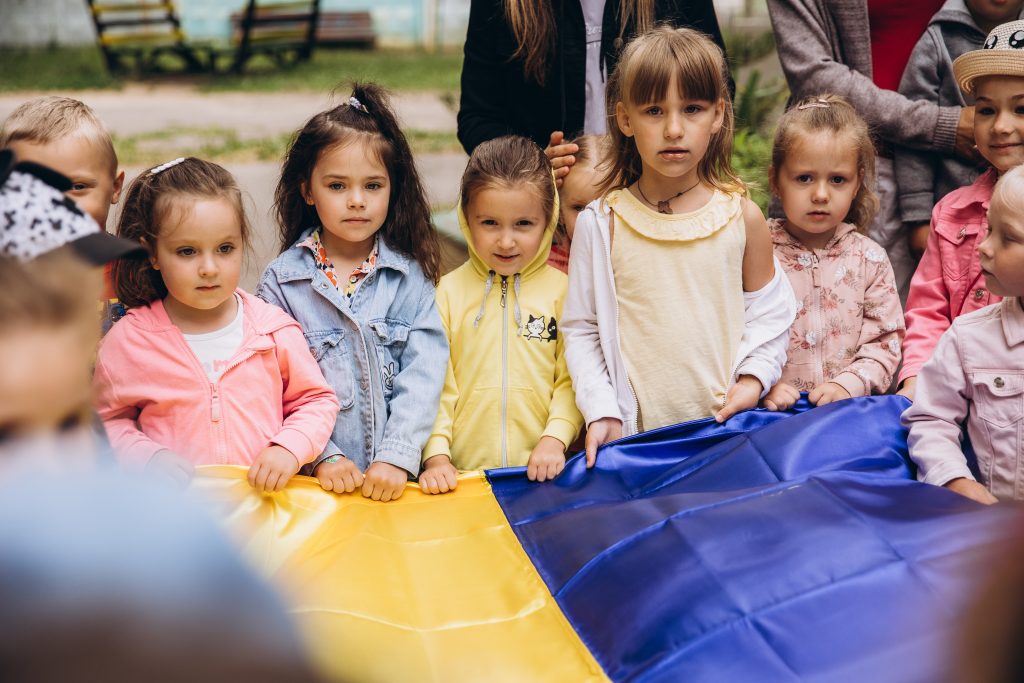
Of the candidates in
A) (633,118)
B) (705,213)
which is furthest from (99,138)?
(705,213)

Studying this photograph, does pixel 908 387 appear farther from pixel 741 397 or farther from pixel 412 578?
pixel 412 578

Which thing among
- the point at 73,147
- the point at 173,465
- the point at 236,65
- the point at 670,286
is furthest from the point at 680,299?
the point at 236,65

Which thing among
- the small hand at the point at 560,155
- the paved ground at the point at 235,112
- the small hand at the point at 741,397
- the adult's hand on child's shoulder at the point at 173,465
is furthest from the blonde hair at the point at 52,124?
the paved ground at the point at 235,112

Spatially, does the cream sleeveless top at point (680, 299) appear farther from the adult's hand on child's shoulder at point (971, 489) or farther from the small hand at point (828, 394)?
the adult's hand on child's shoulder at point (971, 489)

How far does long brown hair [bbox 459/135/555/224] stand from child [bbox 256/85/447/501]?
0.23 m

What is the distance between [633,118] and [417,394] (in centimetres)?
96

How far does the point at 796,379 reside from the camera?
2896mm

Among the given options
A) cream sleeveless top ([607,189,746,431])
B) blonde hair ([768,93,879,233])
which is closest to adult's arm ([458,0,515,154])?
cream sleeveless top ([607,189,746,431])

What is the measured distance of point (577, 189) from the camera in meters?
3.02

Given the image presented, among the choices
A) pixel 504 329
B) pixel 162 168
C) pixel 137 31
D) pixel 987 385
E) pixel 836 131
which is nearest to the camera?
pixel 987 385

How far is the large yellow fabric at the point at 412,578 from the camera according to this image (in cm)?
193

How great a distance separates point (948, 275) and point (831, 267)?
1.15 ft

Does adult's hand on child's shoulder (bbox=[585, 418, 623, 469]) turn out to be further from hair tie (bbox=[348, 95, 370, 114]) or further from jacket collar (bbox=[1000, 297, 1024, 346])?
hair tie (bbox=[348, 95, 370, 114])

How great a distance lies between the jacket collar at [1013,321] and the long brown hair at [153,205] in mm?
1894
